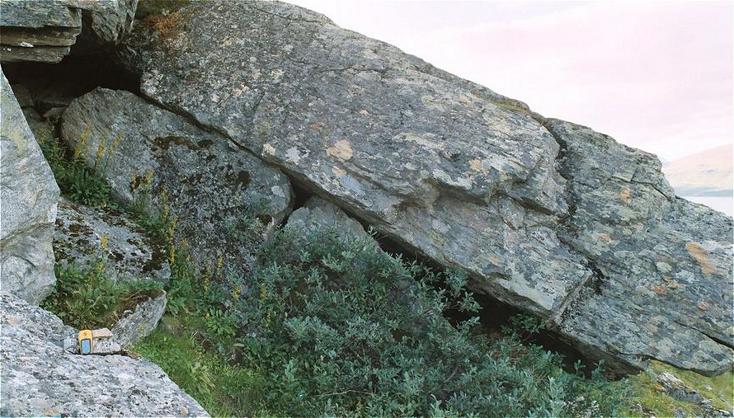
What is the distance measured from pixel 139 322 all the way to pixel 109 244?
1.95m

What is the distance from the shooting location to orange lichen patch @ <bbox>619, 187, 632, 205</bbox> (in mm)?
13091

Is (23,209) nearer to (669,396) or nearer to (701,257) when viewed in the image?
(701,257)

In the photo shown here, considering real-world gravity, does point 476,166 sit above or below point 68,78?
above

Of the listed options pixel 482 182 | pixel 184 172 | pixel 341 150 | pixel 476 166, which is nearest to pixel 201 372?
pixel 184 172

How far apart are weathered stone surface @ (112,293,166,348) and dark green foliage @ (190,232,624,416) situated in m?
1.05

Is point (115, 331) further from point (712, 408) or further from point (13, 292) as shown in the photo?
point (712, 408)

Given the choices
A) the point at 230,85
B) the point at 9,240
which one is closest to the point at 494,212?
the point at 230,85

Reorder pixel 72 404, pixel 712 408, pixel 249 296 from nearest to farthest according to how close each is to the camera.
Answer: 1. pixel 72 404
2. pixel 249 296
3. pixel 712 408

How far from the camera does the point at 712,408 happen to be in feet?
52.1

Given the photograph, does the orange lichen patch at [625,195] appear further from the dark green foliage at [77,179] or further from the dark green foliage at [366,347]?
the dark green foliage at [77,179]

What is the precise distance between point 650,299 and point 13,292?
1149 centimetres

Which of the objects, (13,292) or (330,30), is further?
(330,30)

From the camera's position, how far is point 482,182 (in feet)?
39.3

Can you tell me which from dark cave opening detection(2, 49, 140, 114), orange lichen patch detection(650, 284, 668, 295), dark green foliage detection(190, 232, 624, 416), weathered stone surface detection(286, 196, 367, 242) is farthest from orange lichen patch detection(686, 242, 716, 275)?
dark cave opening detection(2, 49, 140, 114)
